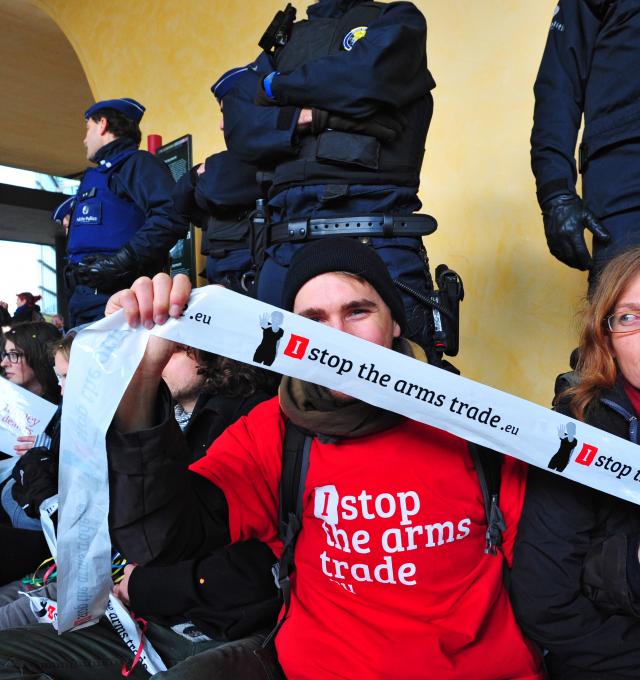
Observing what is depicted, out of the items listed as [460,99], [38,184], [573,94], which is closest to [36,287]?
[38,184]

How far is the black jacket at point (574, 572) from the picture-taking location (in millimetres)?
1143

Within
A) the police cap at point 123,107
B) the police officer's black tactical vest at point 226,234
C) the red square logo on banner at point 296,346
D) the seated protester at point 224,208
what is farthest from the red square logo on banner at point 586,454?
the police cap at point 123,107

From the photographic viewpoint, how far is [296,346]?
3.72 feet

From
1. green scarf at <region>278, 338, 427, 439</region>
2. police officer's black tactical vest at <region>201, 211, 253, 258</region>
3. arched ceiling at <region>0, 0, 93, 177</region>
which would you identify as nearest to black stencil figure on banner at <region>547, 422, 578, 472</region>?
green scarf at <region>278, 338, 427, 439</region>

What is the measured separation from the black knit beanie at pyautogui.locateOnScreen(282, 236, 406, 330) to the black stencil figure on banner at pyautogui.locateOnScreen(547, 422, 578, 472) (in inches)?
18.0

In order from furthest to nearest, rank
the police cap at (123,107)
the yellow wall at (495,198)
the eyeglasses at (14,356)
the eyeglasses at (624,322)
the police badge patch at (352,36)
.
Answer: the police cap at (123,107) < the eyeglasses at (14,356) < the yellow wall at (495,198) < the police badge patch at (352,36) < the eyeglasses at (624,322)

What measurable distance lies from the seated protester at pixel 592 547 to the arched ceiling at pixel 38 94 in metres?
6.45

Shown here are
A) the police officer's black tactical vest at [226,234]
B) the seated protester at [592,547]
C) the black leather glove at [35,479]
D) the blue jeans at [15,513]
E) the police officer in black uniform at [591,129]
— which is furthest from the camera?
the police officer's black tactical vest at [226,234]

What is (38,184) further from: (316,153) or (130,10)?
(316,153)

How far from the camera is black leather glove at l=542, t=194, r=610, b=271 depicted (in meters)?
1.82

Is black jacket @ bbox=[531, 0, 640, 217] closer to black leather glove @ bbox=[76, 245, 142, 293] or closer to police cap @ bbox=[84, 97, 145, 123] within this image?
black leather glove @ bbox=[76, 245, 142, 293]

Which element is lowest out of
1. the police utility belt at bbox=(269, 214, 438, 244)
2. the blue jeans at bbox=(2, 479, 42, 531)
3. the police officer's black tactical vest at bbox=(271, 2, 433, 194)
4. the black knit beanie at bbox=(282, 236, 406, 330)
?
the blue jeans at bbox=(2, 479, 42, 531)

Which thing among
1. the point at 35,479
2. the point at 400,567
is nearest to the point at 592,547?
the point at 400,567

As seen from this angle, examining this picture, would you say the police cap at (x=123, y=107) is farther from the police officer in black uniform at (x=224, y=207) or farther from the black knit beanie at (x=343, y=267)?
the black knit beanie at (x=343, y=267)
